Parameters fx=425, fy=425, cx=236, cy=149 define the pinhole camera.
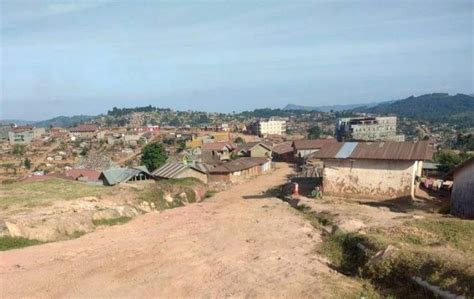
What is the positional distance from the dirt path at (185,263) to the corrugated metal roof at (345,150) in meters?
4.91

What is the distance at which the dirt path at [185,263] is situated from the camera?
11914mm

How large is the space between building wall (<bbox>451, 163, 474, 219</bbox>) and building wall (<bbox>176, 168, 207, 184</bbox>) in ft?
76.4

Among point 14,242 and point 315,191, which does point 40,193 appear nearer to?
point 14,242

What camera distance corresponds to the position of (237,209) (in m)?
25.3

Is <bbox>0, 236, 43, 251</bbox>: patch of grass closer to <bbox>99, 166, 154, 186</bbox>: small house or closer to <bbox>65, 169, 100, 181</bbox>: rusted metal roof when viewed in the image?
<bbox>99, 166, 154, 186</bbox>: small house

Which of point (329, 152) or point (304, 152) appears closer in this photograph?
point (329, 152)

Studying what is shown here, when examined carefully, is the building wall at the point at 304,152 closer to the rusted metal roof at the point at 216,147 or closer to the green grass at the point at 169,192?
the rusted metal roof at the point at 216,147

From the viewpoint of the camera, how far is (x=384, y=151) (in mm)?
23969

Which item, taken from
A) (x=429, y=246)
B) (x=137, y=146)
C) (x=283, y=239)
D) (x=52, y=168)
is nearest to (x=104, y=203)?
(x=283, y=239)

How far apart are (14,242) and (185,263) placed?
8698 mm

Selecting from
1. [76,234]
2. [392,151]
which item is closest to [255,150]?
[392,151]

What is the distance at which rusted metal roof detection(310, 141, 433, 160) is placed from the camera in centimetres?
2302

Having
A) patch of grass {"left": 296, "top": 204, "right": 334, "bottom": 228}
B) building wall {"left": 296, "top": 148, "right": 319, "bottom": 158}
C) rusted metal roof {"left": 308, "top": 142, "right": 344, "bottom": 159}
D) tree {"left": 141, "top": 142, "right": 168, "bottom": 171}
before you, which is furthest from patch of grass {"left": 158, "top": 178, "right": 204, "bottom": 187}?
building wall {"left": 296, "top": 148, "right": 319, "bottom": 158}

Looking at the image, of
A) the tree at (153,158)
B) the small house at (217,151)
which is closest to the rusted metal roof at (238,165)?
the tree at (153,158)
